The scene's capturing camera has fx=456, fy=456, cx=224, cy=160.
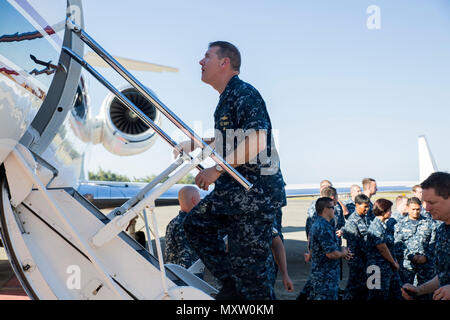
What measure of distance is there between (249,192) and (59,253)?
1.31 metres

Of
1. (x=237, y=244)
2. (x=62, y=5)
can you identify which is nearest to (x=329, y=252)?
(x=237, y=244)

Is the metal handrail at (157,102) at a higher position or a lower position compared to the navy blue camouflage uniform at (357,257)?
higher

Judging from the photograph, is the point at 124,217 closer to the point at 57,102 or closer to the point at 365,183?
the point at 57,102

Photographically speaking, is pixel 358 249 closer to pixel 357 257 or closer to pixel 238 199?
pixel 357 257

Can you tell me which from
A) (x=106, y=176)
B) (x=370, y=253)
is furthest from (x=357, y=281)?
(x=106, y=176)

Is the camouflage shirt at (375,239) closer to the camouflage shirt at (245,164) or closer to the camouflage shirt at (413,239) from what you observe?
the camouflage shirt at (413,239)

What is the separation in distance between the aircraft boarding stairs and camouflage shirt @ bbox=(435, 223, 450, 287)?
1.58 m

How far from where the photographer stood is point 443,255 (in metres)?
3.34

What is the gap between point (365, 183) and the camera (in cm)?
846

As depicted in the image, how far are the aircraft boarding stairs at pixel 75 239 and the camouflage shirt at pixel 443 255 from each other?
62.3 inches

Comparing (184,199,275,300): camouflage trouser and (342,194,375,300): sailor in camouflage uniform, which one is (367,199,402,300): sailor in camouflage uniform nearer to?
(342,194,375,300): sailor in camouflage uniform

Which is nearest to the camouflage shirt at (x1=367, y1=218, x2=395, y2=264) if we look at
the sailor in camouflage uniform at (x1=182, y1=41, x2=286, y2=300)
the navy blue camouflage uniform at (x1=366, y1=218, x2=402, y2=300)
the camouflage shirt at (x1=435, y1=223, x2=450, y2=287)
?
the navy blue camouflage uniform at (x1=366, y1=218, x2=402, y2=300)

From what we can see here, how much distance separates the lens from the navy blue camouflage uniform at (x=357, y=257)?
6344mm

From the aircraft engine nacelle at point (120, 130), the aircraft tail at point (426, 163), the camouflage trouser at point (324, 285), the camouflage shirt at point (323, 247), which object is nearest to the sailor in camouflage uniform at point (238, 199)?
the camouflage shirt at point (323, 247)
